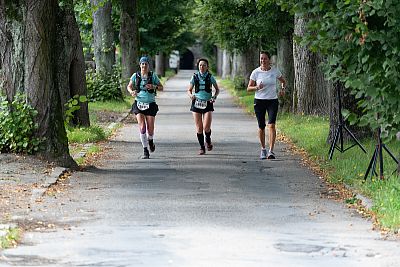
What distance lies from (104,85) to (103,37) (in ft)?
6.85

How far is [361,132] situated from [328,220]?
8698 mm

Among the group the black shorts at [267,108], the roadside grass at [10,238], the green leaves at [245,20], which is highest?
the green leaves at [245,20]

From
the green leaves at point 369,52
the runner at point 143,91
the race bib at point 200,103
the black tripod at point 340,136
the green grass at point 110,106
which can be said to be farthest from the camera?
the green grass at point 110,106

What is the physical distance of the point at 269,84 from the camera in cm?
1817

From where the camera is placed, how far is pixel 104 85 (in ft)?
123

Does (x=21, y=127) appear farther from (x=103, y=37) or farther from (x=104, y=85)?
(x=104, y=85)

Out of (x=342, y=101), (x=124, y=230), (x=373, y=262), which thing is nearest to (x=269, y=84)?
(x=342, y=101)

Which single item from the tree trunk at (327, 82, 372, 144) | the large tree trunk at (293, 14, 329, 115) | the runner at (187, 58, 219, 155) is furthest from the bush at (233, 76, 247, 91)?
the runner at (187, 58, 219, 155)

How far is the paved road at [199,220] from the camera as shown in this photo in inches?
348

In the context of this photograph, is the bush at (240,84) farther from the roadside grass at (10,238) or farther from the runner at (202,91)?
the roadside grass at (10,238)

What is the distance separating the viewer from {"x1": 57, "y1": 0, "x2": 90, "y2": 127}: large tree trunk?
72.4 ft

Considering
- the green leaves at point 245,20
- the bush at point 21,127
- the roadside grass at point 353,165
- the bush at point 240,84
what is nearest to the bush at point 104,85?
the green leaves at point 245,20

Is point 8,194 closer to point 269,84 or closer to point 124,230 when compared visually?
point 124,230

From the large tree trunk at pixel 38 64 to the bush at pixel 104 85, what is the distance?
20966mm
